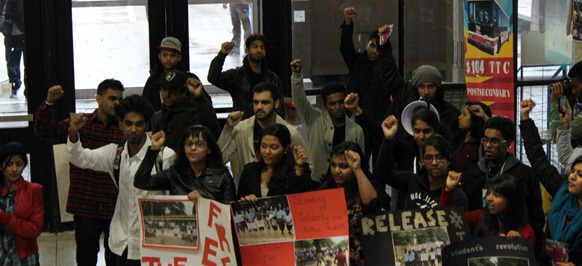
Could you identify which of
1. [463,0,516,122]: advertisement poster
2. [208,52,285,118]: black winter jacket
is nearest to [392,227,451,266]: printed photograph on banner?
[208,52,285,118]: black winter jacket

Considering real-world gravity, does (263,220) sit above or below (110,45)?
below

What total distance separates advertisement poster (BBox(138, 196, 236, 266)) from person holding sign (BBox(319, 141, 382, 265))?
28.4 inches

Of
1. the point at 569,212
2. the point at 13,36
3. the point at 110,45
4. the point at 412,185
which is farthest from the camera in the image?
the point at 110,45

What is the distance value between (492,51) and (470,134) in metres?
1.93

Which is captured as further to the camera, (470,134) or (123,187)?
(470,134)

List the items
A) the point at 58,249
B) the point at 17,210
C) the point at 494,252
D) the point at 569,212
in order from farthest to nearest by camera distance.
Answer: the point at 58,249 → the point at 17,210 → the point at 569,212 → the point at 494,252

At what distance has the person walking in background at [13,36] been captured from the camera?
10.0 m

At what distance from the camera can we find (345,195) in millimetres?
6730

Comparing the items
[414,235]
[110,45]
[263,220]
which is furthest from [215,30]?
[414,235]

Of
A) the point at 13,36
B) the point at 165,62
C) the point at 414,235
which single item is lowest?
the point at 414,235

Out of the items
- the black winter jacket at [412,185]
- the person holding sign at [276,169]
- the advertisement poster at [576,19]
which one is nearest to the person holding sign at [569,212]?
the black winter jacket at [412,185]

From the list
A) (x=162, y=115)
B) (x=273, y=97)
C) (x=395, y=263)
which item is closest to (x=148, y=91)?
(x=162, y=115)

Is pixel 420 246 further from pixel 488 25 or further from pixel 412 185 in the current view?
pixel 488 25

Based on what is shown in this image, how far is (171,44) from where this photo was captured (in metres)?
9.44
